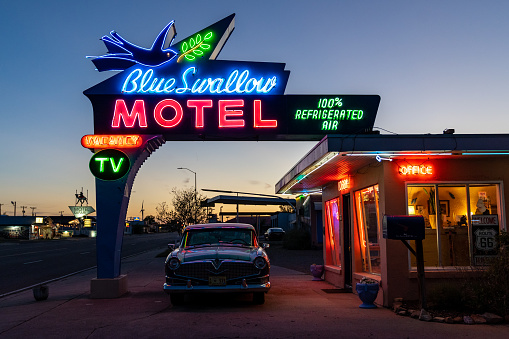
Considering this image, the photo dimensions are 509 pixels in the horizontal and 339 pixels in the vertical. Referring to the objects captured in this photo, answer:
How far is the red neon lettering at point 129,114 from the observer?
13.0 m

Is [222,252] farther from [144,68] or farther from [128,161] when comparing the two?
[144,68]

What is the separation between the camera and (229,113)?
43.4 feet

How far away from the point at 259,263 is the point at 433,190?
3976 mm

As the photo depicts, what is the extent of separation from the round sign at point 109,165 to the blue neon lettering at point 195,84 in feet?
6.53

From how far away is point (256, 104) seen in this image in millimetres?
13352

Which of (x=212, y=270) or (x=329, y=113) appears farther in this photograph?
(x=329, y=113)

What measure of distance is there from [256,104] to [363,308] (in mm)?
5924

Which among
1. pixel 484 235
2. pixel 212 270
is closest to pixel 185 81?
pixel 212 270

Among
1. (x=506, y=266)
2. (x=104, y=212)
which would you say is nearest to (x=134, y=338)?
(x=104, y=212)

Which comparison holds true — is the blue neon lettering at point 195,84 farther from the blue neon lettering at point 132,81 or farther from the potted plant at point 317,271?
the potted plant at point 317,271

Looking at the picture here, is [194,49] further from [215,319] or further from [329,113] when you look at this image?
[215,319]

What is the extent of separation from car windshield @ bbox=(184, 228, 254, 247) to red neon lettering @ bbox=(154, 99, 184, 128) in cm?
294

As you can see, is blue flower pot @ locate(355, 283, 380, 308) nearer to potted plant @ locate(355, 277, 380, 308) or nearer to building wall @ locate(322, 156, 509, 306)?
potted plant @ locate(355, 277, 380, 308)

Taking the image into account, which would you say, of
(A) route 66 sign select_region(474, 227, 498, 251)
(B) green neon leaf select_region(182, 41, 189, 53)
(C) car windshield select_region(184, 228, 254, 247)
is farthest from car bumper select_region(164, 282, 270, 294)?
(B) green neon leaf select_region(182, 41, 189, 53)
